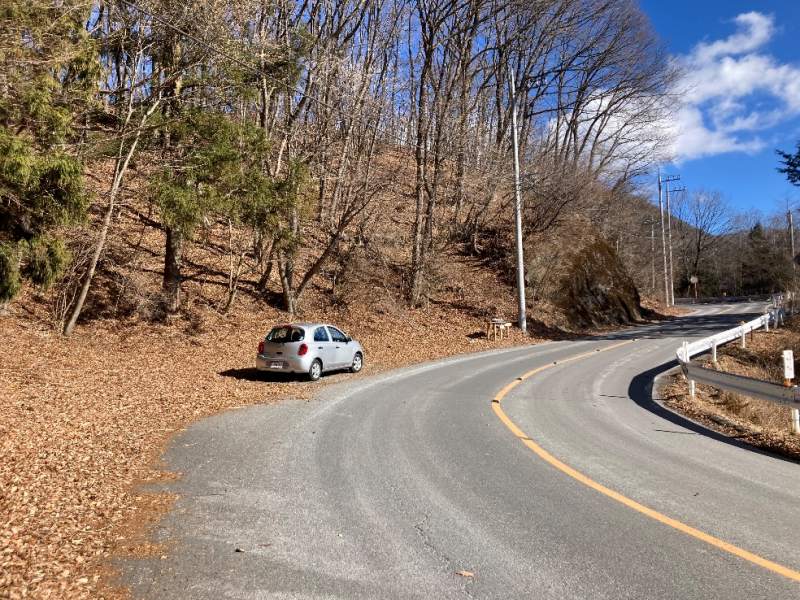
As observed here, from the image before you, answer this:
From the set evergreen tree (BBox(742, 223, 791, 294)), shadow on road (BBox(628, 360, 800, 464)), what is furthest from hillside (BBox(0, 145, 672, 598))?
evergreen tree (BBox(742, 223, 791, 294))

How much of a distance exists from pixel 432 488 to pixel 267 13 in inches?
683

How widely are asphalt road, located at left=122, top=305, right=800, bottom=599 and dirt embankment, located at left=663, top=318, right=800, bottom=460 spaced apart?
56 centimetres

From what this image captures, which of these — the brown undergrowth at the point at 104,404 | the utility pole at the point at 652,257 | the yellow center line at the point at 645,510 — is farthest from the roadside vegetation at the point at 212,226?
the utility pole at the point at 652,257

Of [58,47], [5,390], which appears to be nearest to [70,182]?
[58,47]

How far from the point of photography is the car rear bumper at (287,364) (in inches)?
527

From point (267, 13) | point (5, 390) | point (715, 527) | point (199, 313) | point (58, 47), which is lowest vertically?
point (715, 527)

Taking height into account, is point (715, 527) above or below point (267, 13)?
below

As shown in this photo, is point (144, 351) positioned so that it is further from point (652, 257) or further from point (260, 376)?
point (652, 257)

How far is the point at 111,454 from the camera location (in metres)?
6.94

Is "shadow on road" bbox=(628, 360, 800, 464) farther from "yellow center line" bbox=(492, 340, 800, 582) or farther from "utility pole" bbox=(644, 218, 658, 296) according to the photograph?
"utility pole" bbox=(644, 218, 658, 296)

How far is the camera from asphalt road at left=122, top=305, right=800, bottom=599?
3.65 m

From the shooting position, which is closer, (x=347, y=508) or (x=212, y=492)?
(x=347, y=508)

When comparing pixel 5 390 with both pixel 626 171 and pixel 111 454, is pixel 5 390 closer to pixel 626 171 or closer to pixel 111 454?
pixel 111 454

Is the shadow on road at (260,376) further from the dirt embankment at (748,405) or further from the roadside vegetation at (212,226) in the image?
the dirt embankment at (748,405)
